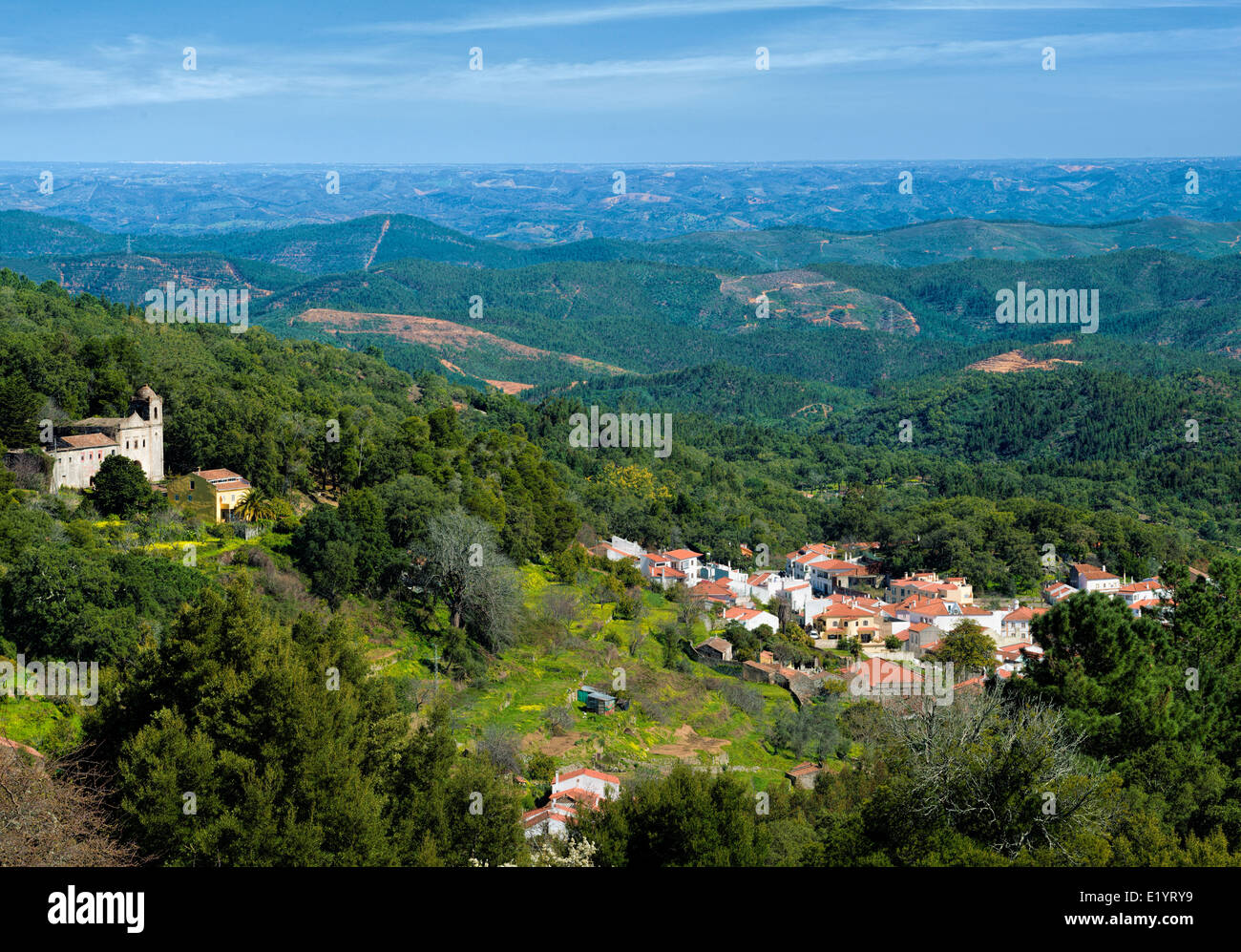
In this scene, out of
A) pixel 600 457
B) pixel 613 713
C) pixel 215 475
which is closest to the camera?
pixel 613 713

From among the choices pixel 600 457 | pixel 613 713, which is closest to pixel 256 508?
pixel 613 713

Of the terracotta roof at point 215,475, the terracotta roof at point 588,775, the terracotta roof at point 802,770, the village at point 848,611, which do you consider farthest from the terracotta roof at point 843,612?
the terracotta roof at point 215,475

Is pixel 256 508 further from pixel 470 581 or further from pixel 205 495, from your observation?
pixel 470 581

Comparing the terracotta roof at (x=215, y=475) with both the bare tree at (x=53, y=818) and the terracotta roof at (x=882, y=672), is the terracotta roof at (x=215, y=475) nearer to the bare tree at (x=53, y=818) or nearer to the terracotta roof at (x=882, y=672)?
the bare tree at (x=53, y=818)

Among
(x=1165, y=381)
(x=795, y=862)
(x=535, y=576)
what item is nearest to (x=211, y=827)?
(x=795, y=862)

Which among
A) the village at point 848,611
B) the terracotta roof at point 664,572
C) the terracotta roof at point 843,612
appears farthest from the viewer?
the terracotta roof at point 664,572

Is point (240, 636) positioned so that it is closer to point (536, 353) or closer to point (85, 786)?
point (85, 786)
